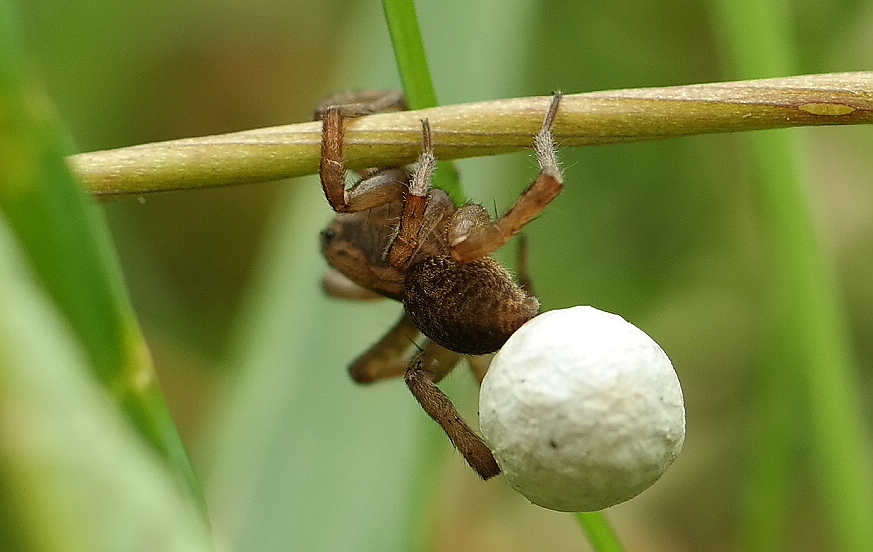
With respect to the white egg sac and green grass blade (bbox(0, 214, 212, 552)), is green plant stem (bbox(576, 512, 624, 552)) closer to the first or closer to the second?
the white egg sac

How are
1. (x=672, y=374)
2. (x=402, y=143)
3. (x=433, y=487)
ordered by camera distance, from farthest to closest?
(x=433, y=487), (x=402, y=143), (x=672, y=374)

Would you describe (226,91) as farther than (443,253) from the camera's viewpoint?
Yes

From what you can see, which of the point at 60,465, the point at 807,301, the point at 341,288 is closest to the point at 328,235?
the point at 341,288

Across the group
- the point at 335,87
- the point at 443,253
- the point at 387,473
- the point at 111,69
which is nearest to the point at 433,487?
the point at 387,473

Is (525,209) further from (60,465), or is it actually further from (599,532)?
(60,465)

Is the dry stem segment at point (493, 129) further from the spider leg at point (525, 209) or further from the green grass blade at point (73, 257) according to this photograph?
the green grass blade at point (73, 257)

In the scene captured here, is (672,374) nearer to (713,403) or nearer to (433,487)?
(433,487)
